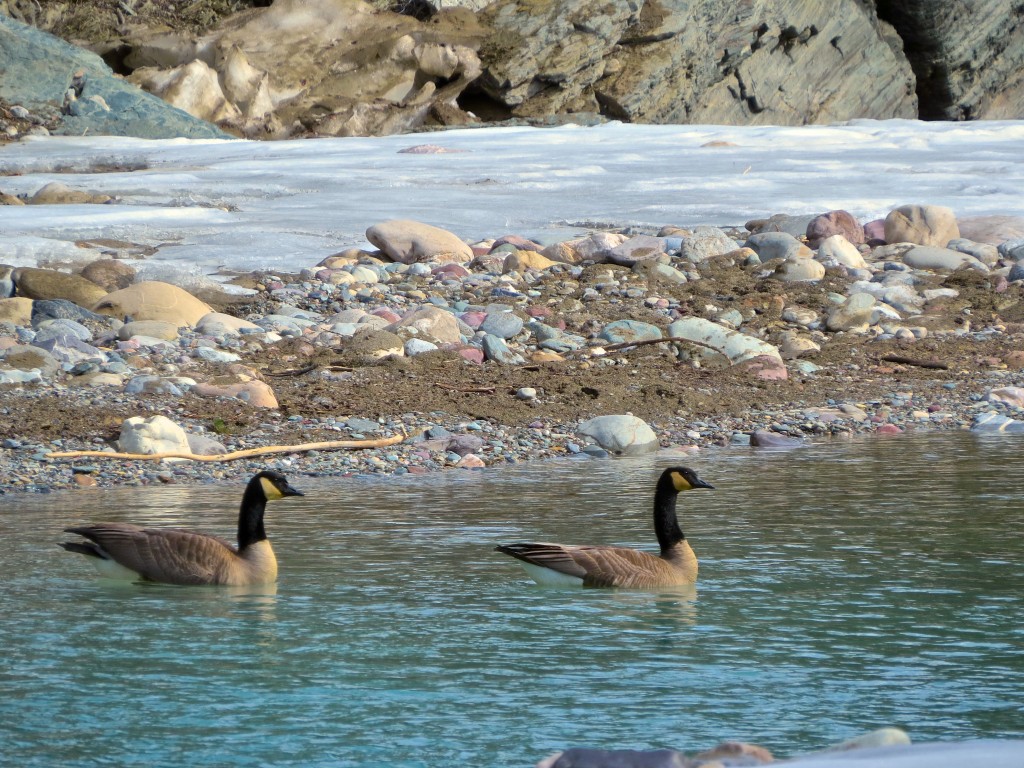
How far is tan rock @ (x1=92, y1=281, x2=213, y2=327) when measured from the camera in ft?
45.4

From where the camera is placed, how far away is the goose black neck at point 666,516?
6.80 m

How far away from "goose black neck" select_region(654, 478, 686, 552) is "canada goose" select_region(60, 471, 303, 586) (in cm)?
178

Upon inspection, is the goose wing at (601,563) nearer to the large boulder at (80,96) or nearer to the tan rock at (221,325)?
the tan rock at (221,325)

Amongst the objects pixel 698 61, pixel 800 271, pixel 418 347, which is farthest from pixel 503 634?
pixel 698 61

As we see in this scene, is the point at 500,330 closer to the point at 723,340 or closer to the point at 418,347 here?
the point at 418,347

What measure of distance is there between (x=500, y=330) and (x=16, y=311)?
454 centimetres

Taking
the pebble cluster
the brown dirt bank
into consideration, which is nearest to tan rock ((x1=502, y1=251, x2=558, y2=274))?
the pebble cluster

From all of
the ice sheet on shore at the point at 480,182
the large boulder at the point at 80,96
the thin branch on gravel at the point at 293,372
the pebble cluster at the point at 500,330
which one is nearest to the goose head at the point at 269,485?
the pebble cluster at the point at 500,330

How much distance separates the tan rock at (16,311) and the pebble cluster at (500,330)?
0.09 feet

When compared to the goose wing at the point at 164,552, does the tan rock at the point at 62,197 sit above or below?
above

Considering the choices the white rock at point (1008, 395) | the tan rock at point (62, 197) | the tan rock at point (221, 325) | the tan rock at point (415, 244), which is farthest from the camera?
the tan rock at point (62, 197)

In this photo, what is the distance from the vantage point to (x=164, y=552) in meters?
6.61

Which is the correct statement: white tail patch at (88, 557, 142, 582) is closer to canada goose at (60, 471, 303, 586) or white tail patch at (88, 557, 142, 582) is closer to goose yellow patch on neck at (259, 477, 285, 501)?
canada goose at (60, 471, 303, 586)

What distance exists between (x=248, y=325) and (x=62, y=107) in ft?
62.6
